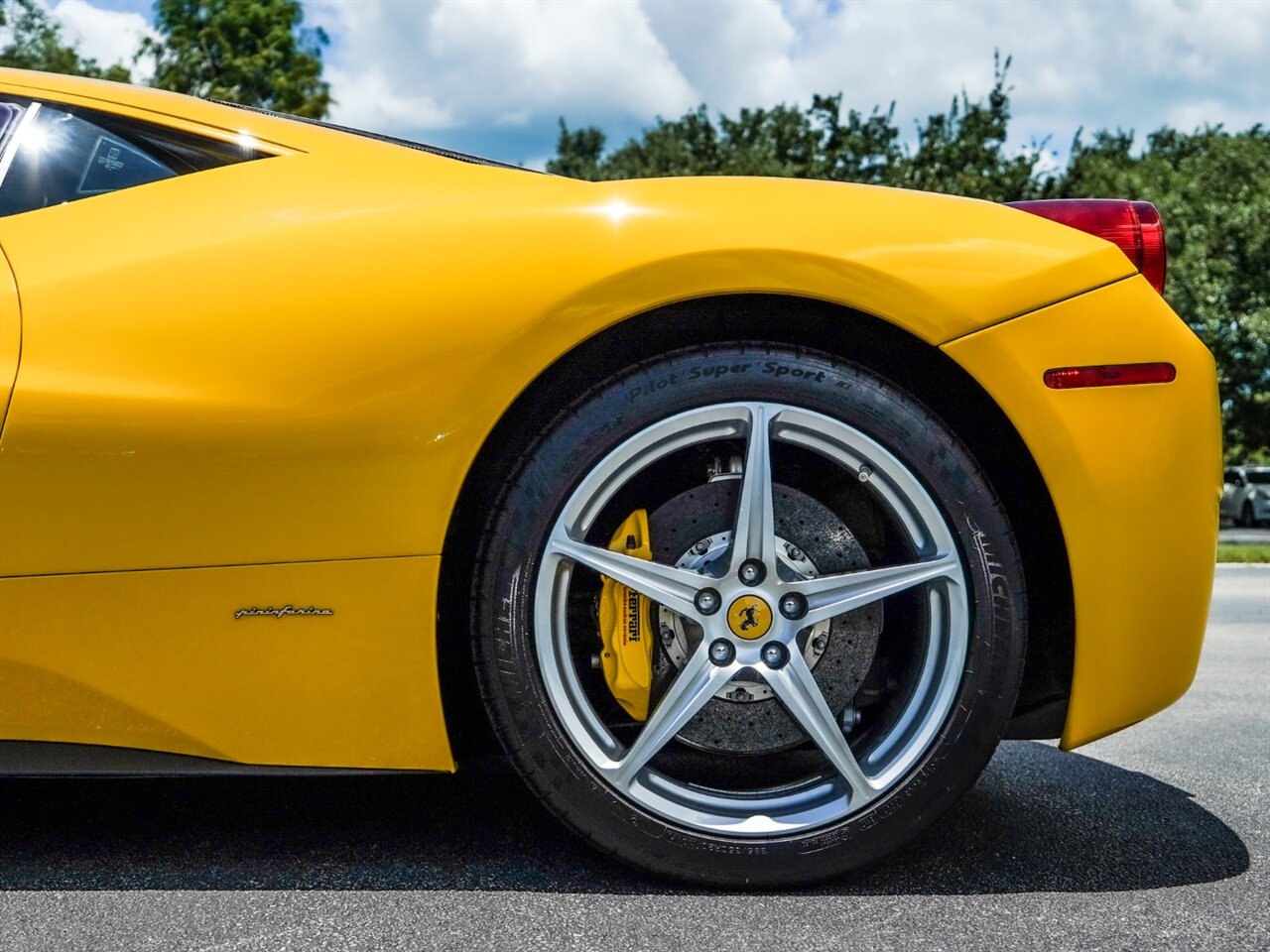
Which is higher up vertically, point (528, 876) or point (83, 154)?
point (83, 154)

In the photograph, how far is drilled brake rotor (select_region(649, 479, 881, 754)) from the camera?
1993mm

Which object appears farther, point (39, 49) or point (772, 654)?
point (39, 49)

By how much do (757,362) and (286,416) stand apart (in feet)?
2.46

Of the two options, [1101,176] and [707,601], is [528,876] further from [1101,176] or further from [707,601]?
[1101,176]

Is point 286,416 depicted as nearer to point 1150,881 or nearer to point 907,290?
point 907,290

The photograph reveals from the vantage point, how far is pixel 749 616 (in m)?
1.90

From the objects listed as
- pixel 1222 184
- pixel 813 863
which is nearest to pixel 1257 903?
pixel 813 863

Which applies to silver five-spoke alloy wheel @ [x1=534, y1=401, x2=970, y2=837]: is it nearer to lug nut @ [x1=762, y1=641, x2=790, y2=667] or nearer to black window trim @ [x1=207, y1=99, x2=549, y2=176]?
lug nut @ [x1=762, y1=641, x2=790, y2=667]

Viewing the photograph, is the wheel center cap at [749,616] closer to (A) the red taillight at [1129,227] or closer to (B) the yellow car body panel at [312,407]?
(B) the yellow car body panel at [312,407]

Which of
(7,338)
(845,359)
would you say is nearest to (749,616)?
(845,359)

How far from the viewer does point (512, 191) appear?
6.58ft

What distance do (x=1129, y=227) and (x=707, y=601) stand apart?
3.26ft

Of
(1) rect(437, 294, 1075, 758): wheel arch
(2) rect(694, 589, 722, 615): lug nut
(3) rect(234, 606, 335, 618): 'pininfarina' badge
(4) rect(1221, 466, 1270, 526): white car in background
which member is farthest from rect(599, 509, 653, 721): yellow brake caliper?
(4) rect(1221, 466, 1270, 526): white car in background

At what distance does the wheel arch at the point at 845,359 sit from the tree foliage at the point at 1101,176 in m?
20.6
